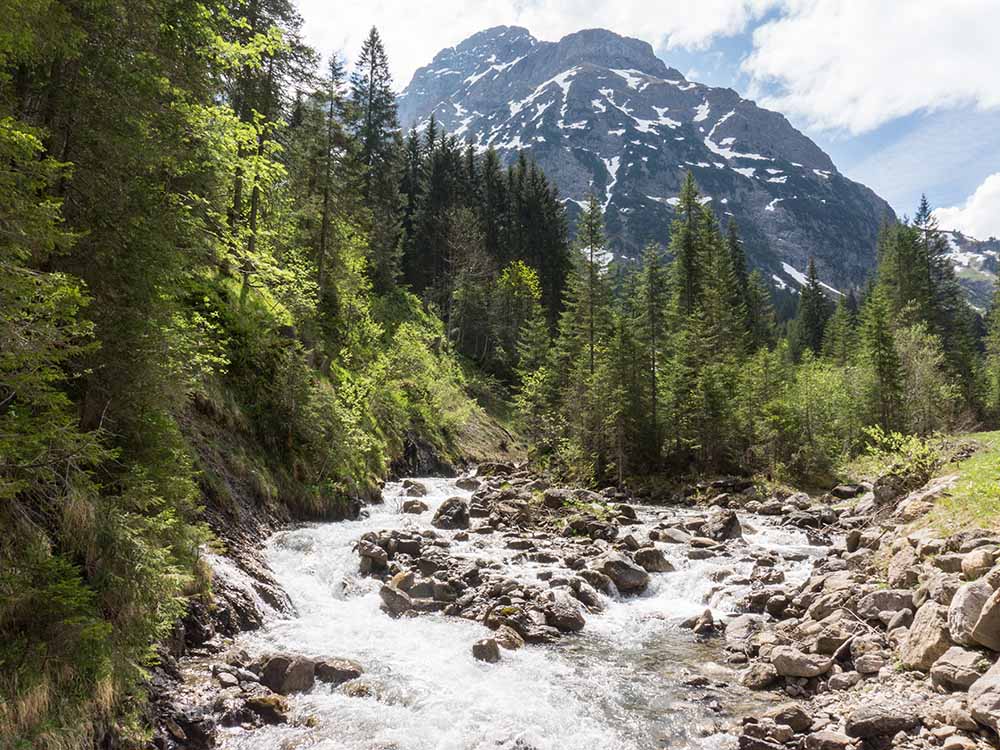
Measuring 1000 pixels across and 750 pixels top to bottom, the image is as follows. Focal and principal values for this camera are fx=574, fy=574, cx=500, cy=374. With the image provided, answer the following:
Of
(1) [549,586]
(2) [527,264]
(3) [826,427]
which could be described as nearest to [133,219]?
(1) [549,586]

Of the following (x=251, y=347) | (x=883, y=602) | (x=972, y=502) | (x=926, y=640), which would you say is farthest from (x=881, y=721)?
(x=251, y=347)

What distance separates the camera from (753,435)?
34.7m

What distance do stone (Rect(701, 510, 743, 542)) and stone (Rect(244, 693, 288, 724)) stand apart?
53.1 ft

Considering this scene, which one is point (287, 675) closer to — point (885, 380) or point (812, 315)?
point (885, 380)

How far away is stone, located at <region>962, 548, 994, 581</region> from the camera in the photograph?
830 centimetres

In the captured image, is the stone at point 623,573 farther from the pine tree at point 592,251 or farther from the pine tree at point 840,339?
the pine tree at point 840,339

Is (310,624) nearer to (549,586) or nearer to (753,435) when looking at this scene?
(549,586)

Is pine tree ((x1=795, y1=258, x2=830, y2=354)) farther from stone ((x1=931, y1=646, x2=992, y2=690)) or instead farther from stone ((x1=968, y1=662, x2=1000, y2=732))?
stone ((x1=968, y1=662, x2=1000, y2=732))

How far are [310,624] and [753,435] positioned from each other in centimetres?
3022

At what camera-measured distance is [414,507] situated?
72.0ft

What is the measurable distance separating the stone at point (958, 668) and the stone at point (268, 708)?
28.6 feet

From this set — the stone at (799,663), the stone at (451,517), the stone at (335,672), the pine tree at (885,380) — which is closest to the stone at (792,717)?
the stone at (799,663)

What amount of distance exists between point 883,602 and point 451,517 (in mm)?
13324

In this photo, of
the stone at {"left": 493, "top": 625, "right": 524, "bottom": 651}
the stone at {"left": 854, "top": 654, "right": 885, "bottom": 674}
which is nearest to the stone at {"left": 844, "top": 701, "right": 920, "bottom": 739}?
the stone at {"left": 854, "top": 654, "right": 885, "bottom": 674}
